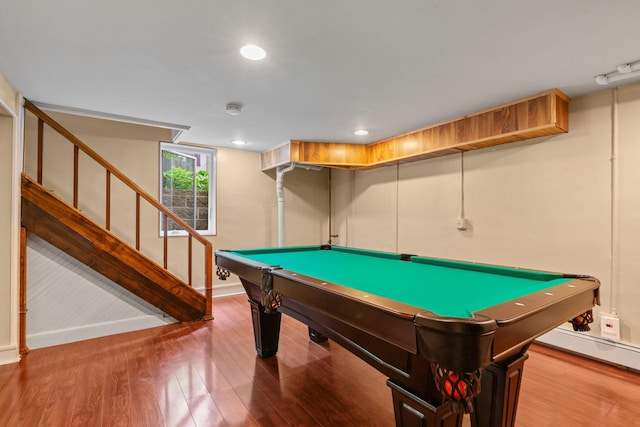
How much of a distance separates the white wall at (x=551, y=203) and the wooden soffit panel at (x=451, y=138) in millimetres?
173

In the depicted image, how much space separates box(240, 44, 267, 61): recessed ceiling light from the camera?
1.82 m

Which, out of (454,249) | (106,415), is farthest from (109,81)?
(454,249)

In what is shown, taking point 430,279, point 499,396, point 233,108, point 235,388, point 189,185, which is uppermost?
point 233,108

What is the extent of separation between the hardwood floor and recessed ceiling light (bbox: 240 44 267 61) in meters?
2.17

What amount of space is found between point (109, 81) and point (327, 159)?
254 cm

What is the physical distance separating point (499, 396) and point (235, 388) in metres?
1.58

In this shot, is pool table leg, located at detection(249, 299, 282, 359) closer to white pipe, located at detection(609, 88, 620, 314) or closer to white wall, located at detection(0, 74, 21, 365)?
white wall, located at detection(0, 74, 21, 365)

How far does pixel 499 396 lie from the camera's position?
56.4 inches

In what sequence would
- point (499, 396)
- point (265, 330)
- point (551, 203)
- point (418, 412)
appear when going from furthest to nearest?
1. point (551, 203)
2. point (265, 330)
3. point (499, 396)
4. point (418, 412)

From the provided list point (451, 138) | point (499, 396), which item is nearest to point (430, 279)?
point (499, 396)

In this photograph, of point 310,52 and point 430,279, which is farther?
point 310,52

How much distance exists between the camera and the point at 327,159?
416 centimetres

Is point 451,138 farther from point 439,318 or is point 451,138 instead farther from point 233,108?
point 439,318

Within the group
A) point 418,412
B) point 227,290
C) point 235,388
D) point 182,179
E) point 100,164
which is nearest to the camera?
point 418,412
